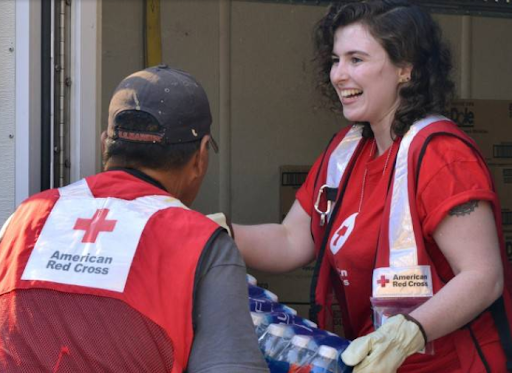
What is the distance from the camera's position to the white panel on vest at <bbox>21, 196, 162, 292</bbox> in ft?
4.86

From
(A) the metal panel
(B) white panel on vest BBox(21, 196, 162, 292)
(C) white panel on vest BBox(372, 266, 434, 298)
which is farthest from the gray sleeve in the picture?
(A) the metal panel

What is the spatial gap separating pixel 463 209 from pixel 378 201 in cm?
27

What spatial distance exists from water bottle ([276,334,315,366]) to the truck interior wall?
1.74 m

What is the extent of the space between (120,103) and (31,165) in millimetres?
812

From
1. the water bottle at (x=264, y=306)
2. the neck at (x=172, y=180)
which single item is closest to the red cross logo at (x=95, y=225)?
the neck at (x=172, y=180)

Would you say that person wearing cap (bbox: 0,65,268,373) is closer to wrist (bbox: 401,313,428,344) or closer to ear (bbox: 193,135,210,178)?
ear (bbox: 193,135,210,178)

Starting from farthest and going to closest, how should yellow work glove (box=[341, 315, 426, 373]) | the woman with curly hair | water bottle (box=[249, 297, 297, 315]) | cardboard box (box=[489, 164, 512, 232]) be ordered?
cardboard box (box=[489, 164, 512, 232]) → water bottle (box=[249, 297, 297, 315]) → the woman with curly hair → yellow work glove (box=[341, 315, 426, 373])

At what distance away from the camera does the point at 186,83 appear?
1.67m

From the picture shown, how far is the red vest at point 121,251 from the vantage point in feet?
4.83

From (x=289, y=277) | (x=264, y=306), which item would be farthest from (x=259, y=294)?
(x=289, y=277)

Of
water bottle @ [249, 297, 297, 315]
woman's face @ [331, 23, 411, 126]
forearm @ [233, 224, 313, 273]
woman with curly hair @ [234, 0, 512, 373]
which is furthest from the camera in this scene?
forearm @ [233, 224, 313, 273]

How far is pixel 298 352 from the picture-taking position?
6.83ft

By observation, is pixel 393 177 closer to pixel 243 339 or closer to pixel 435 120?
pixel 435 120

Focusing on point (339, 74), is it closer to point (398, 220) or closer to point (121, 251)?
point (398, 220)
